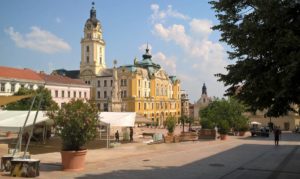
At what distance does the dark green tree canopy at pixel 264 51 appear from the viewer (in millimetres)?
9219

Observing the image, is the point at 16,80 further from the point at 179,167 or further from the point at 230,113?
the point at 179,167

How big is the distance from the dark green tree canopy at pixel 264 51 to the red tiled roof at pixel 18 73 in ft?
200

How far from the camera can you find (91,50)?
324 ft

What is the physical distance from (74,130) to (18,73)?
199 feet

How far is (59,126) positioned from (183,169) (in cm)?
532

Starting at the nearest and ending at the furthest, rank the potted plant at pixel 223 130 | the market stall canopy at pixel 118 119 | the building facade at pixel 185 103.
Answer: the market stall canopy at pixel 118 119 → the potted plant at pixel 223 130 → the building facade at pixel 185 103

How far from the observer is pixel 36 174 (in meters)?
13.1

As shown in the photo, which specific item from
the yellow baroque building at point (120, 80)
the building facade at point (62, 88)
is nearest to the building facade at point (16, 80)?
the building facade at point (62, 88)

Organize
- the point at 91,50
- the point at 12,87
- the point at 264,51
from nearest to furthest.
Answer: the point at 264,51 → the point at 12,87 → the point at 91,50

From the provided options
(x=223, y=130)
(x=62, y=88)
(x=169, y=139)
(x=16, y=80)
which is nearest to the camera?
(x=169, y=139)

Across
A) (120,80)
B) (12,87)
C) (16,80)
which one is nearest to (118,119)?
(12,87)

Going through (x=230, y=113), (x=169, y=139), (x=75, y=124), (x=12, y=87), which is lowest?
(x=169, y=139)

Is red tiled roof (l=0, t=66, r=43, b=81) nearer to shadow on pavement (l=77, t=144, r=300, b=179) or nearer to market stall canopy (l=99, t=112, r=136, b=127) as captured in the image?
market stall canopy (l=99, t=112, r=136, b=127)

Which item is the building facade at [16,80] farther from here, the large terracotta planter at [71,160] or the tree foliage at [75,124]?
the large terracotta planter at [71,160]
